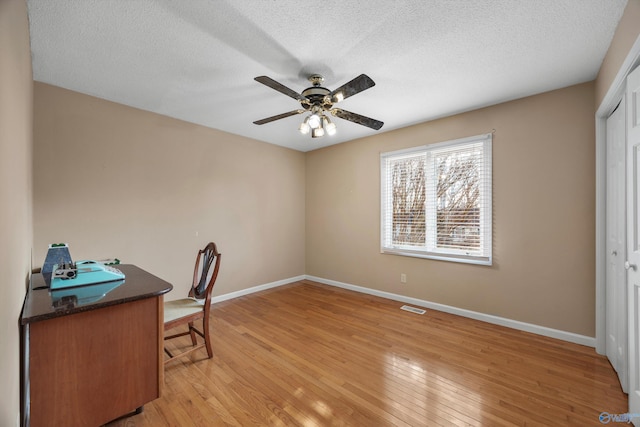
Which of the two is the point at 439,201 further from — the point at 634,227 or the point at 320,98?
the point at 320,98

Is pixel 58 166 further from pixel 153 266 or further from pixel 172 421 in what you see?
pixel 172 421

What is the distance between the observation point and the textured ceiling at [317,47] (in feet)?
5.53

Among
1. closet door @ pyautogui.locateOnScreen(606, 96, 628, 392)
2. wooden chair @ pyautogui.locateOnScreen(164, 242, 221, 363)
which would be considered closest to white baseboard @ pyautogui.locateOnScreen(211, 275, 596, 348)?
closet door @ pyautogui.locateOnScreen(606, 96, 628, 392)

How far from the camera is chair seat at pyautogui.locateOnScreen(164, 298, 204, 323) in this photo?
2225 millimetres

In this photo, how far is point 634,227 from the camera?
1669mm

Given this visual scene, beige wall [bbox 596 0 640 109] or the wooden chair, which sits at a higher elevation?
beige wall [bbox 596 0 640 109]

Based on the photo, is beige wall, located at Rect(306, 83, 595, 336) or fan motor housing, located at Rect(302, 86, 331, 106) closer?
fan motor housing, located at Rect(302, 86, 331, 106)

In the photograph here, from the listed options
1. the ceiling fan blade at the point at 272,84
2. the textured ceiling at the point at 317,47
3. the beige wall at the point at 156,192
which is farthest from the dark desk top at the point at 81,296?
the textured ceiling at the point at 317,47

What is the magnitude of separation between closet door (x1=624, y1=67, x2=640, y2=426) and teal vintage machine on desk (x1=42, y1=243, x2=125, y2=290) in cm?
336

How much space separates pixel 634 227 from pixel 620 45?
121 centimetres

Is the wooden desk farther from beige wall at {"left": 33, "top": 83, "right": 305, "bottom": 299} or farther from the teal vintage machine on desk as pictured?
beige wall at {"left": 33, "top": 83, "right": 305, "bottom": 299}

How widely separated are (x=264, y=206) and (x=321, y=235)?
3.94 feet

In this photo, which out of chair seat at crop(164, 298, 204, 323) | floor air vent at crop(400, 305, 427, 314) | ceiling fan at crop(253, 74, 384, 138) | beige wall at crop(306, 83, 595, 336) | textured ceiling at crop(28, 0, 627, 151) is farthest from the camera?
floor air vent at crop(400, 305, 427, 314)

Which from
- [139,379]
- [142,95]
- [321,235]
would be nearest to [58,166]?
[142,95]
